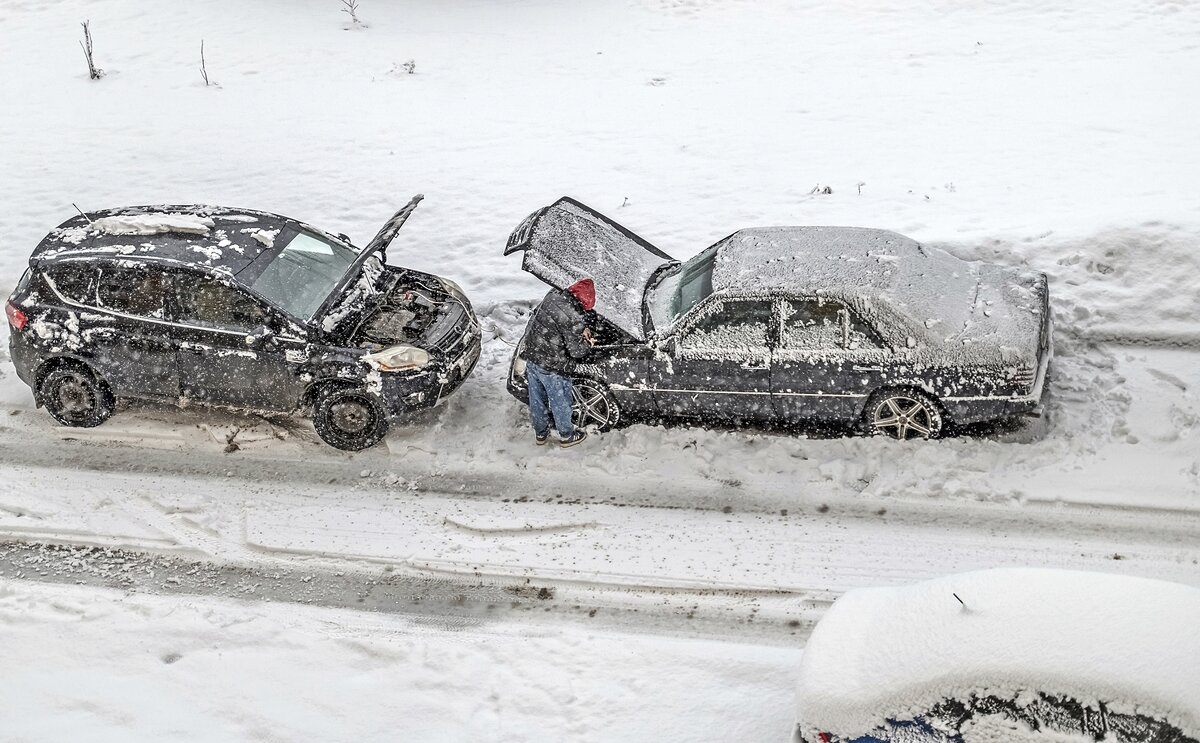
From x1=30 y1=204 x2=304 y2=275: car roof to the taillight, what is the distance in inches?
17.8

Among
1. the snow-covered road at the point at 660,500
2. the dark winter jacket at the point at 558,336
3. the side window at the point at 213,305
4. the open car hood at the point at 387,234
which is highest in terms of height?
the open car hood at the point at 387,234

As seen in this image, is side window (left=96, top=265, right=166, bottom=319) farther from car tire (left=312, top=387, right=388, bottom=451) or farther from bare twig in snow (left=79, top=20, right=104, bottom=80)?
bare twig in snow (left=79, top=20, right=104, bottom=80)

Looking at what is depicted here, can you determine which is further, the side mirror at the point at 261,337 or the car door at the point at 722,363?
the side mirror at the point at 261,337

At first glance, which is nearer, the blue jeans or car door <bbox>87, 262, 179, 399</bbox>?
the blue jeans

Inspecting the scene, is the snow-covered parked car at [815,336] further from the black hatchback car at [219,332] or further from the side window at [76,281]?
the side window at [76,281]

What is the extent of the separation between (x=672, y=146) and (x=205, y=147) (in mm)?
6605

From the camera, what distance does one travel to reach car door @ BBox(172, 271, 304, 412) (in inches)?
386

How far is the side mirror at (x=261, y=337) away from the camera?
979 cm

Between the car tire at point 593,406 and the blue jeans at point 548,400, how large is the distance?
7 centimetres

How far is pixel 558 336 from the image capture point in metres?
9.53

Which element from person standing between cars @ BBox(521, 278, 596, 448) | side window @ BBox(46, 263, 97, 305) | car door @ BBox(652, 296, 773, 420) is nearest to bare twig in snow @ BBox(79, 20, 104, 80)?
side window @ BBox(46, 263, 97, 305)

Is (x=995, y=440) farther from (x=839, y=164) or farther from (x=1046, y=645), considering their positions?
(x=839, y=164)

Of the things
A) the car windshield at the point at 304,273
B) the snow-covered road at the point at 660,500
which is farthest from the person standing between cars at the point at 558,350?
the car windshield at the point at 304,273

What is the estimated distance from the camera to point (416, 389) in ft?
32.4
